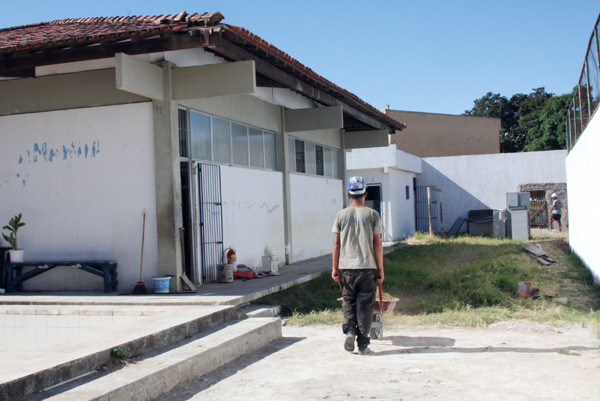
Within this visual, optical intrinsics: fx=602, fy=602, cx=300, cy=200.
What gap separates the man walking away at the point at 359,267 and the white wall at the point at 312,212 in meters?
8.24

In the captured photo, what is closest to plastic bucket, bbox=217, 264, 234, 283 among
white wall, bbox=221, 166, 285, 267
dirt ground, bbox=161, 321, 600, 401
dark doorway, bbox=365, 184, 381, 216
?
white wall, bbox=221, 166, 285, 267

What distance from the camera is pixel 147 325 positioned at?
614 cm

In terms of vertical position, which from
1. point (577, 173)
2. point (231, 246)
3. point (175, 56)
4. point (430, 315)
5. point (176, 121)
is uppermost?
point (175, 56)

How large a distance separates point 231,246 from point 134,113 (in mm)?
3088

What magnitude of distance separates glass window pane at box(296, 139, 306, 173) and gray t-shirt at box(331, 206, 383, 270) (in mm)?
8805

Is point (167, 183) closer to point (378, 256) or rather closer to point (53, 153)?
point (53, 153)

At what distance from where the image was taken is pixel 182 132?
9750 mm

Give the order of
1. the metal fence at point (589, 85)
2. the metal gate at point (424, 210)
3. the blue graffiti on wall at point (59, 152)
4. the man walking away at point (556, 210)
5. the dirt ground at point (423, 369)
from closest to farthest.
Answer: the dirt ground at point (423, 369) → the blue graffiti on wall at point (59, 152) → the metal fence at point (589, 85) → the man walking away at point (556, 210) → the metal gate at point (424, 210)

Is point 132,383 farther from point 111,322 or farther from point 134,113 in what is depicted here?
point 134,113

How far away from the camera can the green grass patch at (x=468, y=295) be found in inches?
308

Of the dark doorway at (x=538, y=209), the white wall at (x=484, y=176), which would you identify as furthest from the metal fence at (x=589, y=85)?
the white wall at (x=484, y=176)

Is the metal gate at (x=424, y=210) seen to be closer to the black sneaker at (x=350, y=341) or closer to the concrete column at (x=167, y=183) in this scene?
the concrete column at (x=167, y=183)

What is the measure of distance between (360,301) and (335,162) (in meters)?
12.1

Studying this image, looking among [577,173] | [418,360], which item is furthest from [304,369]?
[577,173]
